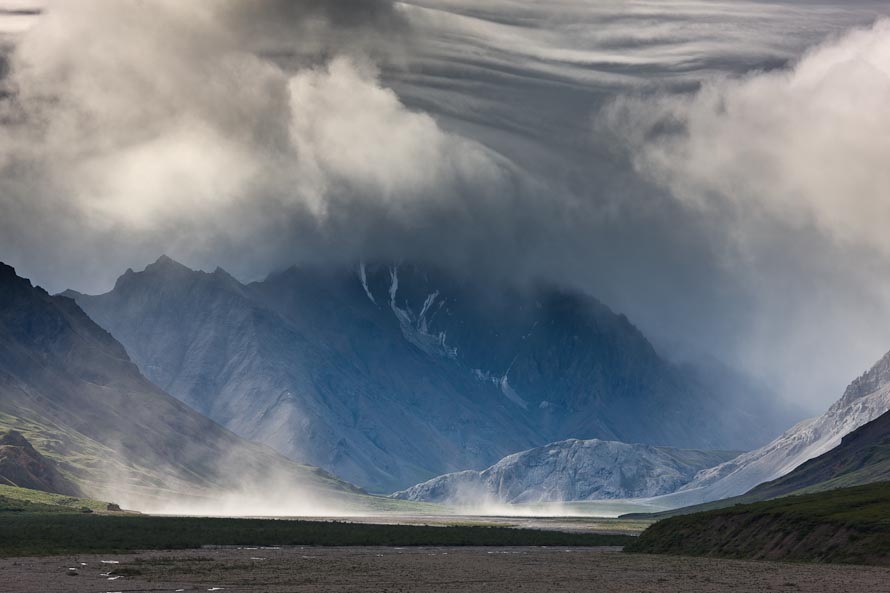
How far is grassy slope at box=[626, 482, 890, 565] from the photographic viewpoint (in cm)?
15762

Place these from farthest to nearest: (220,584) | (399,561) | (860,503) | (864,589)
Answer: (860,503), (399,561), (220,584), (864,589)

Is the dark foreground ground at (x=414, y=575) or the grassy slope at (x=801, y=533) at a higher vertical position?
the grassy slope at (x=801, y=533)

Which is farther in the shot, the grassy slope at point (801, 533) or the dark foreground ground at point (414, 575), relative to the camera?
the grassy slope at point (801, 533)

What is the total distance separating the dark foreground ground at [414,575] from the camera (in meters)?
118

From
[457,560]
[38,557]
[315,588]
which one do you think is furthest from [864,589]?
[38,557]

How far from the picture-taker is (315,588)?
118562mm

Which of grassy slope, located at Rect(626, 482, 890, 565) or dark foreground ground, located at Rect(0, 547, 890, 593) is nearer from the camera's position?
dark foreground ground, located at Rect(0, 547, 890, 593)

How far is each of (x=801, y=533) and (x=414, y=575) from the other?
63.6m

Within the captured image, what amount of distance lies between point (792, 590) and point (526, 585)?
88.4ft

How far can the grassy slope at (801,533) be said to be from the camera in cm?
15762

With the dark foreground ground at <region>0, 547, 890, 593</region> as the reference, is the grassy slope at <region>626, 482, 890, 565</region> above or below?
above

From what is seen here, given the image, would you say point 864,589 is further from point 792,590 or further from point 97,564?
point 97,564

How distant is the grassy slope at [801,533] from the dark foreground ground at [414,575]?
886 cm

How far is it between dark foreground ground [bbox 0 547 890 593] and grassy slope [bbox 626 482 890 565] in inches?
349
